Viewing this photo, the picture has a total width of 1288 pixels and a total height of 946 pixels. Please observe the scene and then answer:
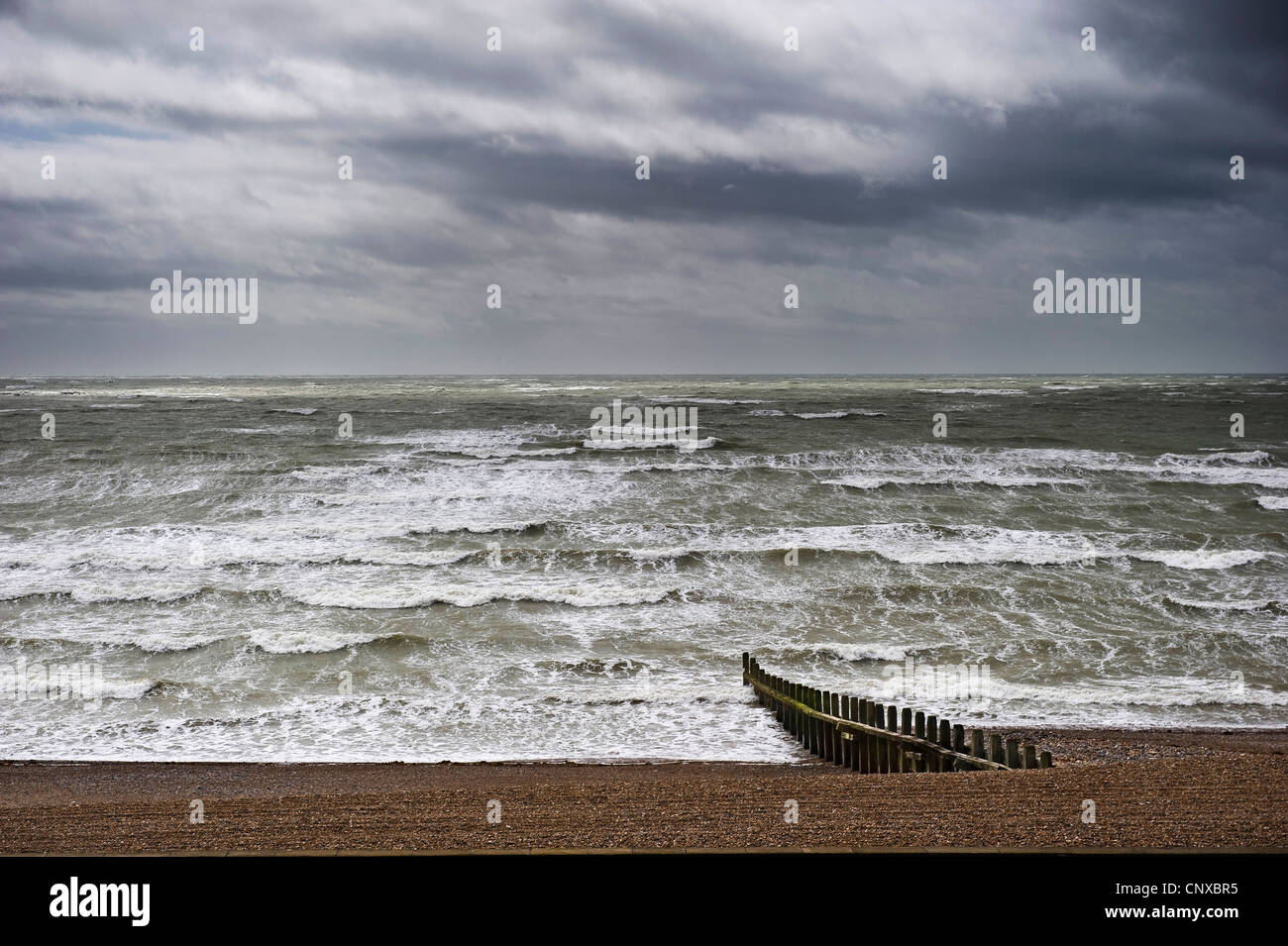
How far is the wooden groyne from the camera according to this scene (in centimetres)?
755

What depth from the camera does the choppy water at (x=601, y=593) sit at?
10922 mm

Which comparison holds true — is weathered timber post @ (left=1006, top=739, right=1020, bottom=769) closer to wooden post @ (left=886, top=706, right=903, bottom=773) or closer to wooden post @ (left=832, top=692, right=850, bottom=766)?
wooden post @ (left=886, top=706, right=903, bottom=773)

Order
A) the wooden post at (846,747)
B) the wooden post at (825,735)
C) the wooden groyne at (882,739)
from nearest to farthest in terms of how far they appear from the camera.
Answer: the wooden groyne at (882,739) < the wooden post at (846,747) < the wooden post at (825,735)

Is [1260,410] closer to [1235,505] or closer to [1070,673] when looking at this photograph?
[1235,505]

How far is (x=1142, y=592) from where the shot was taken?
16.0m

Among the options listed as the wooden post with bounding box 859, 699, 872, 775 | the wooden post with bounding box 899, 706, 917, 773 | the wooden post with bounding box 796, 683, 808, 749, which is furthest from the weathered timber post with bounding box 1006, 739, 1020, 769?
the wooden post with bounding box 796, 683, 808, 749

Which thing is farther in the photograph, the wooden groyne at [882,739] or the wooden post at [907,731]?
the wooden post at [907,731]

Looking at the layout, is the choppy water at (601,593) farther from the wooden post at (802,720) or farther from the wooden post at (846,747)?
the wooden post at (846,747)

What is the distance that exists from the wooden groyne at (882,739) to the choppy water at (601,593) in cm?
43

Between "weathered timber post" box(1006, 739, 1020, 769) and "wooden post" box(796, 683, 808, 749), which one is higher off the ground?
"weathered timber post" box(1006, 739, 1020, 769)

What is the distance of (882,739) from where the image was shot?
27.4ft

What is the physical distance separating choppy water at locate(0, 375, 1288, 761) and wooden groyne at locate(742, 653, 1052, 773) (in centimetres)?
43

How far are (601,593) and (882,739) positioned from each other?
862cm

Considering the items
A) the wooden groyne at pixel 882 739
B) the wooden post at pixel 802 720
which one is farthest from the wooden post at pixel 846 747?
the wooden post at pixel 802 720
